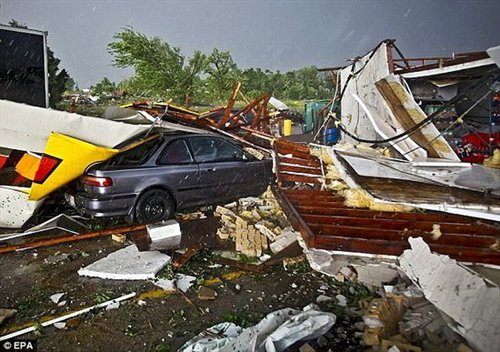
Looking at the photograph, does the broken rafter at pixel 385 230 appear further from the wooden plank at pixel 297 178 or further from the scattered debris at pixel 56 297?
the scattered debris at pixel 56 297

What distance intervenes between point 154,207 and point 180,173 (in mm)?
683

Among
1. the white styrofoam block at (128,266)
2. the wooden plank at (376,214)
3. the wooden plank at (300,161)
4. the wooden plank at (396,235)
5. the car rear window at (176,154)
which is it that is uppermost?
the car rear window at (176,154)

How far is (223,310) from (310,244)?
42.5 inches

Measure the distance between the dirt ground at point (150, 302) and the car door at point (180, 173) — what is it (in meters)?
1.48

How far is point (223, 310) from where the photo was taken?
3.37m

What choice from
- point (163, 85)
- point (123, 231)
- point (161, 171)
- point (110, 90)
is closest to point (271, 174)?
point (161, 171)

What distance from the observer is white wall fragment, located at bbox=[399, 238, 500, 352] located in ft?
7.02

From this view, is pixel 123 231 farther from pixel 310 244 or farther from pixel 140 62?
pixel 140 62

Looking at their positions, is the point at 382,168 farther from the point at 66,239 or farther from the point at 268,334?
the point at 66,239

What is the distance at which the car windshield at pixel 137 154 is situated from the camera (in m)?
5.36

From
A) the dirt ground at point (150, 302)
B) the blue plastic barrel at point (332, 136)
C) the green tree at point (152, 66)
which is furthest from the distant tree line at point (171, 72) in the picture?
the dirt ground at point (150, 302)

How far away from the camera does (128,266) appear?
410 cm

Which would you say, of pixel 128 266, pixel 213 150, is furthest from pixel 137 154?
pixel 128 266

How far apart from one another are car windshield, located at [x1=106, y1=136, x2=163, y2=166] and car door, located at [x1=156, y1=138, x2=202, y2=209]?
0.18m
